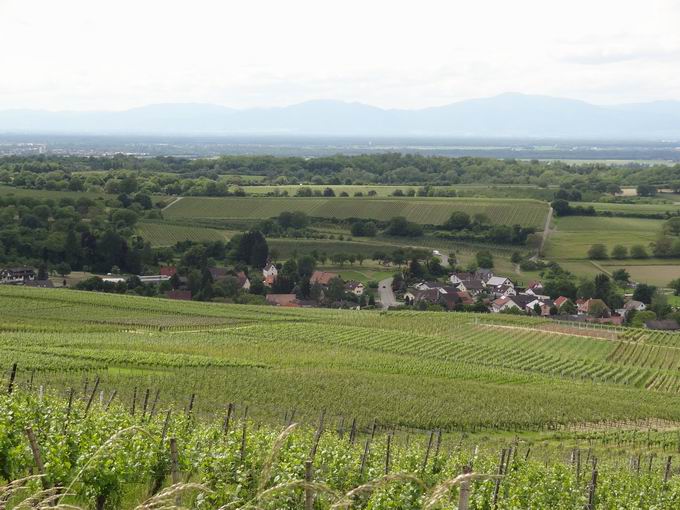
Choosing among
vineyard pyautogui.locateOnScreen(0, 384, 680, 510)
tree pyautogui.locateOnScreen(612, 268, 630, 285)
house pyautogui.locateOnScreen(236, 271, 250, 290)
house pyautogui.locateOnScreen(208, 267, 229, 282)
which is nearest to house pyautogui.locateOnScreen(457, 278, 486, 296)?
tree pyautogui.locateOnScreen(612, 268, 630, 285)

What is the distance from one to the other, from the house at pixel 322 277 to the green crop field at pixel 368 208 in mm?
30728

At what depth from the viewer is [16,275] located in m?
76.6

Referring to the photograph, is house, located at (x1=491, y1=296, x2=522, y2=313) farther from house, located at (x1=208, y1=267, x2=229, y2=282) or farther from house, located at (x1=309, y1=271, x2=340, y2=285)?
house, located at (x1=208, y1=267, x2=229, y2=282)

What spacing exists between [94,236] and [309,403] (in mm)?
61292

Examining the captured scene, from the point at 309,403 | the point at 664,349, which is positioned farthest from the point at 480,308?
the point at 309,403

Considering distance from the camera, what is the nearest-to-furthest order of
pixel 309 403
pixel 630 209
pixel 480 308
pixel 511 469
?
pixel 511 469, pixel 309 403, pixel 480 308, pixel 630 209

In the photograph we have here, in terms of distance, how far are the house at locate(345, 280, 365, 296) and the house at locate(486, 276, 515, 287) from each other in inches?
517

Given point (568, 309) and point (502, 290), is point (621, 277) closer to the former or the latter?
point (502, 290)

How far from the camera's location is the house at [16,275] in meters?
75.6

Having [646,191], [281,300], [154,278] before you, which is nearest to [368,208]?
[154,278]

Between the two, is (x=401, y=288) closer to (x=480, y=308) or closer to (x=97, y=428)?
(x=480, y=308)

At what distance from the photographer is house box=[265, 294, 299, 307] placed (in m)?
73.9

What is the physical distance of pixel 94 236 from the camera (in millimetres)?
85938

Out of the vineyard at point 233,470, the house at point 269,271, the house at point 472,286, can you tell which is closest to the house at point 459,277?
the house at point 472,286
